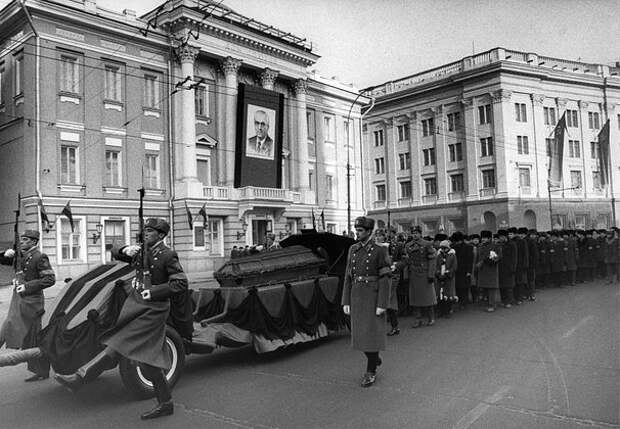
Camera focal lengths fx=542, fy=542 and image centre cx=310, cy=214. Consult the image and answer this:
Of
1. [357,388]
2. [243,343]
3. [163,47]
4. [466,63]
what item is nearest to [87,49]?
[163,47]

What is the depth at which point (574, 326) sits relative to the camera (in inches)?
382

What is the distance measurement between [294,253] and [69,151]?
19.8 metres

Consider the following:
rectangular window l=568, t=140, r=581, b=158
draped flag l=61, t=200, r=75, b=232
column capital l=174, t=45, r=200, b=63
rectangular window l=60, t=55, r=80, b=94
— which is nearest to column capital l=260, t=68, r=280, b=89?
column capital l=174, t=45, r=200, b=63

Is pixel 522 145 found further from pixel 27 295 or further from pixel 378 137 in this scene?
pixel 27 295

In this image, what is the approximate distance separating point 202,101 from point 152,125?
12.2 ft

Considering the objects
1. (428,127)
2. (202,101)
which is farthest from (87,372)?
(428,127)

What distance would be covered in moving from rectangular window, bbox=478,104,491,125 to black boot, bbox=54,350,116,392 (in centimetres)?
4334

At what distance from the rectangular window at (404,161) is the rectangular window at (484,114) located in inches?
341

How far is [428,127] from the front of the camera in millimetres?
49719

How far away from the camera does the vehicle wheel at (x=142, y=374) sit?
18.6 feet

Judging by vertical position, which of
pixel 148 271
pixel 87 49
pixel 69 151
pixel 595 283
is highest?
pixel 87 49

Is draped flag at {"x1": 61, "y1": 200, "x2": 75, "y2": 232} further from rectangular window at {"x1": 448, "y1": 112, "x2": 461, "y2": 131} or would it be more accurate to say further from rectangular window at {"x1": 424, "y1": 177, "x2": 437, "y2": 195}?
rectangular window at {"x1": 424, "y1": 177, "x2": 437, "y2": 195}

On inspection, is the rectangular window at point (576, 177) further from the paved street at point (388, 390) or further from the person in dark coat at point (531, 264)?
the paved street at point (388, 390)

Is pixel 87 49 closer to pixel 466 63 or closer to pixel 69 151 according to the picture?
pixel 69 151
